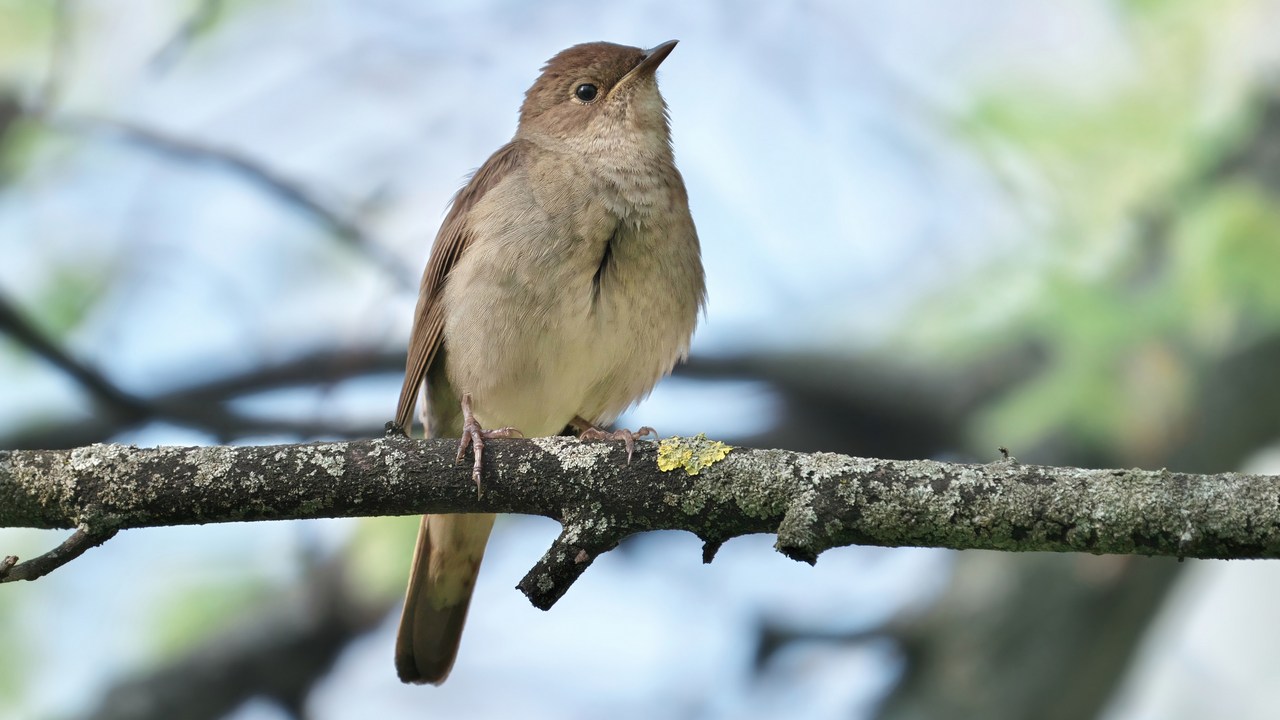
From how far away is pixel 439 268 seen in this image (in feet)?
19.1

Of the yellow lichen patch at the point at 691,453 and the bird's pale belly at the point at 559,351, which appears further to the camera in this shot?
the bird's pale belly at the point at 559,351

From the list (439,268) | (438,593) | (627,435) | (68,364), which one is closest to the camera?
(627,435)

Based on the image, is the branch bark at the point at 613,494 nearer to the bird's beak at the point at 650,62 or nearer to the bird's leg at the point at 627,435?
the bird's leg at the point at 627,435

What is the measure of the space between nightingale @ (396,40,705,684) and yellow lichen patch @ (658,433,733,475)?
5.16 feet

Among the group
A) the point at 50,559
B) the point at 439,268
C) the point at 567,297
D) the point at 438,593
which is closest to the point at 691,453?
the point at 567,297

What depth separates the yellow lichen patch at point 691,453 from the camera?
12.1ft

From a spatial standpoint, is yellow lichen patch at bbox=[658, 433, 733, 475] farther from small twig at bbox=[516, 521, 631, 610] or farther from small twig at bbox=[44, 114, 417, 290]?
small twig at bbox=[44, 114, 417, 290]

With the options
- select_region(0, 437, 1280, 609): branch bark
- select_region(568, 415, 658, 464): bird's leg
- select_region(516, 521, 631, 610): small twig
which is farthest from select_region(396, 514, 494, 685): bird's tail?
select_region(516, 521, 631, 610): small twig

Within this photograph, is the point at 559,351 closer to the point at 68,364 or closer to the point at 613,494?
the point at 613,494

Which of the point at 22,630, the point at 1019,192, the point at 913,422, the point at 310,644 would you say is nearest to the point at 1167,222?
the point at 1019,192

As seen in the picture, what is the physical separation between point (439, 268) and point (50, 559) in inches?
103

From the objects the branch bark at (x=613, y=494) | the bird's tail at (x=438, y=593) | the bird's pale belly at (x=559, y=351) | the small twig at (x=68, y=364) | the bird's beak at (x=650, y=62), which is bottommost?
the branch bark at (x=613, y=494)

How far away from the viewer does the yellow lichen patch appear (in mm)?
3682

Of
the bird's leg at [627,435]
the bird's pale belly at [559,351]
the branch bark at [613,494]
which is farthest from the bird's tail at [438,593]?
the branch bark at [613,494]
